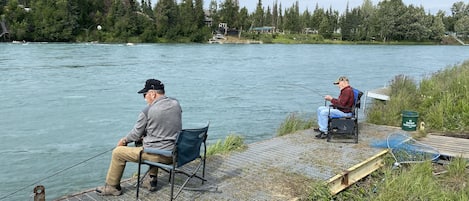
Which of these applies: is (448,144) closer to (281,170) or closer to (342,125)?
(342,125)

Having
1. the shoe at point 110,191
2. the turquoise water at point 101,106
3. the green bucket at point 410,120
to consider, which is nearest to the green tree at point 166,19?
the turquoise water at point 101,106

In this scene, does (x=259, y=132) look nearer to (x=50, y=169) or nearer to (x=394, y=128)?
(x=394, y=128)

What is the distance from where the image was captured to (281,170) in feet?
17.4

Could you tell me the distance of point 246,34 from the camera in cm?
8812

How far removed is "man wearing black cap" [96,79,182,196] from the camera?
414cm

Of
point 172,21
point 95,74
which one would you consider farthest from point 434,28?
point 95,74

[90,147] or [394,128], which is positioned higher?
[394,128]

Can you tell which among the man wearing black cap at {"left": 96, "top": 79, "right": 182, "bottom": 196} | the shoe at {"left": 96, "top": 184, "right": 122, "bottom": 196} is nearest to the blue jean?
the man wearing black cap at {"left": 96, "top": 79, "right": 182, "bottom": 196}

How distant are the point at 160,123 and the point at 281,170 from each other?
1830 mm

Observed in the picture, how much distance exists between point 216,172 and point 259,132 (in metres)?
5.79

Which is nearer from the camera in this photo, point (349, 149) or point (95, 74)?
point (349, 149)

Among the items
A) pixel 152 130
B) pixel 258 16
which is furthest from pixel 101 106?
pixel 258 16

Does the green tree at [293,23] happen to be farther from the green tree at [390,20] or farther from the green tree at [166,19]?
the green tree at [166,19]

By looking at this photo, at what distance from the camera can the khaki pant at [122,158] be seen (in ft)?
13.8
